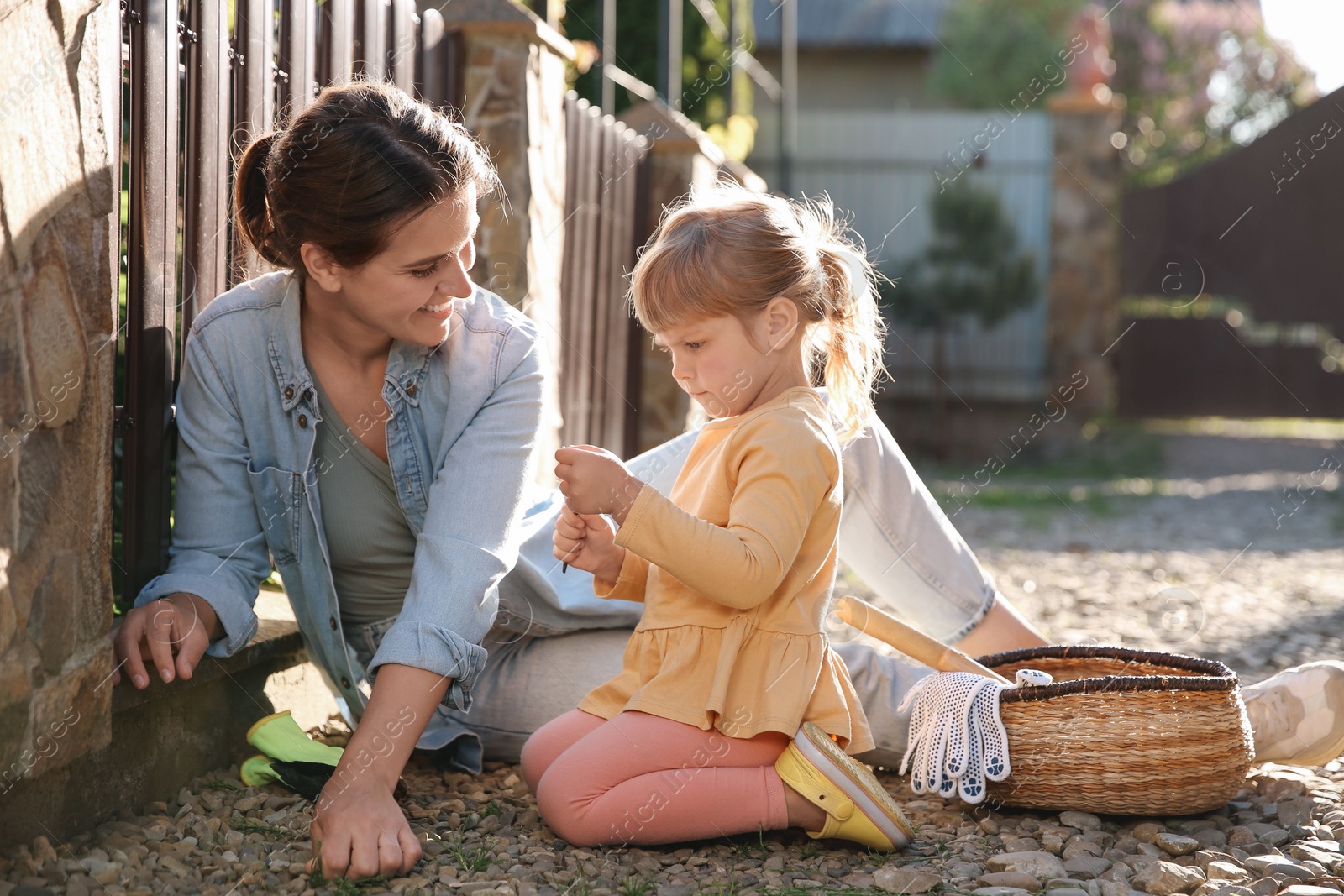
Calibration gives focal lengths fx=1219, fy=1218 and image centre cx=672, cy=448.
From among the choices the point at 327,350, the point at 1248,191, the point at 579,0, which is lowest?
the point at 327,350

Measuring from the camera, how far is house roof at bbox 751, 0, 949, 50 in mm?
15219

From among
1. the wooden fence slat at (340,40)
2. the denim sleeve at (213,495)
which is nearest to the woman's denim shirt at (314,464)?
the denim sleeve at (213,495)

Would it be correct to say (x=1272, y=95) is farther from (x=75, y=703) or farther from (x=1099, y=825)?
(x=75, y=703)

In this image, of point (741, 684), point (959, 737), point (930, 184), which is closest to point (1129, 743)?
point (959, 737)

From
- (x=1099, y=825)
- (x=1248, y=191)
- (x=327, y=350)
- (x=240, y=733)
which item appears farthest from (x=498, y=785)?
(x=1248, y=191)

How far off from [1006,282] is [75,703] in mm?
9086

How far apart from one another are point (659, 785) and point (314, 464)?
823mm

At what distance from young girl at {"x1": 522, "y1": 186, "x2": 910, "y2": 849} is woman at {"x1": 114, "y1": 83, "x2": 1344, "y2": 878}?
24 cm

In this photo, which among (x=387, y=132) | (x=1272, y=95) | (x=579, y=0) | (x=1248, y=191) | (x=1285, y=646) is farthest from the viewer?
(x=1272, y=95)

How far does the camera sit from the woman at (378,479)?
6.20ft

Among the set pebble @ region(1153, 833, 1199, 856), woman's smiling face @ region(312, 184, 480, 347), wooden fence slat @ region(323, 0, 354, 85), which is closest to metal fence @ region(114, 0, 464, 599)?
wooden fence slat @ region(323, 0, 354, 85)

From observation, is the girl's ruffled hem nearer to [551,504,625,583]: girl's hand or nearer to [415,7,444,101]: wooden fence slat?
[551,504,625,583]: girl's hand

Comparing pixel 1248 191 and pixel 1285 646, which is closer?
pixel 1285 646

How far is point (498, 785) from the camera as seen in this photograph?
2.28m
